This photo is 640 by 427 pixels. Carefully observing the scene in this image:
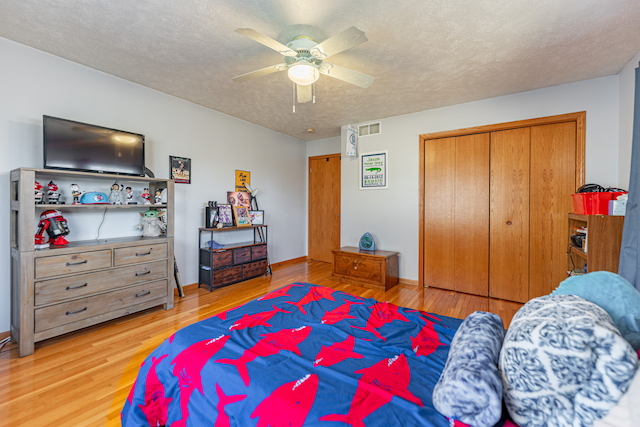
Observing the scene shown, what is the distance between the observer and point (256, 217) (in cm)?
460

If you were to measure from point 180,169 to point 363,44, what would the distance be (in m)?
2.79

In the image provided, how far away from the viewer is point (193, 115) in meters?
3.81

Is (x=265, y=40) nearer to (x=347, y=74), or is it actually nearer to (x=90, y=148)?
(x=347, y=74)

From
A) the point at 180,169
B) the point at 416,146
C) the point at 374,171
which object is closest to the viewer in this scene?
the point at 180,169

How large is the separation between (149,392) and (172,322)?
5.44ft

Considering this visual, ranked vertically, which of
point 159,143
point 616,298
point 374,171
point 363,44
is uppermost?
point 363,44

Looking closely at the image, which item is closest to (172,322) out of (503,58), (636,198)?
(636,198)

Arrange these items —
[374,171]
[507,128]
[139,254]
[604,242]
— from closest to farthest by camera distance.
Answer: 1. [604,242]
2. [139,254]
3. [507,128]
4. [374,171]

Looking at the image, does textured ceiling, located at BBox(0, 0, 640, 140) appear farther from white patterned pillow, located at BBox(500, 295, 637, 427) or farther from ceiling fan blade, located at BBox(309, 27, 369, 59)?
white patterned pillow, located at BBox(500, 295, 637, 427)

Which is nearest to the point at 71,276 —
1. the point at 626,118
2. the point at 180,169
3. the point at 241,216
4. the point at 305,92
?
the point at 180,169

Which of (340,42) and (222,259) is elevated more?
(340,42)

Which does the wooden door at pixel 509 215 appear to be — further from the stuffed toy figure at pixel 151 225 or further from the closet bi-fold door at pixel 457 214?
the stuffed toy figure at pixel 151 225

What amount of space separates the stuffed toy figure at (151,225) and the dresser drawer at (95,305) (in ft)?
1.92

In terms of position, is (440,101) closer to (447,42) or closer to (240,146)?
(447,42)
